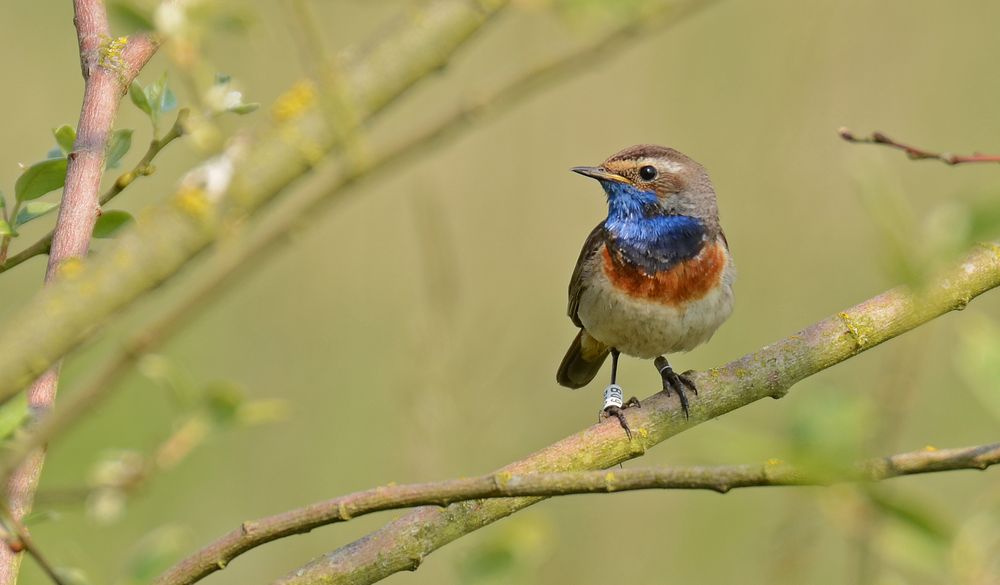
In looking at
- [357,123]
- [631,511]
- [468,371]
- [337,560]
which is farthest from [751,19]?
[357,123]

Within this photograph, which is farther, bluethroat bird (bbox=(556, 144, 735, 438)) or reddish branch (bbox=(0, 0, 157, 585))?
bluethroat bird (bbox=(556, 144, 735, 438))

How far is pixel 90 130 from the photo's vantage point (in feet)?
6.10

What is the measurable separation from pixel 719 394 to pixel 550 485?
1333mm

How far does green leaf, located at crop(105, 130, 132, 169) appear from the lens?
1.93 meters

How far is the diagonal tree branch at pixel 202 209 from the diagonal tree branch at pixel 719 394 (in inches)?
41.0

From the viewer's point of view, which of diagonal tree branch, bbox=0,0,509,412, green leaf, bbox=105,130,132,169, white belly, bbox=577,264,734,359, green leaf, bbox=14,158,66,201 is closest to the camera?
diagonal tree branch, bbox=0,0,509,412

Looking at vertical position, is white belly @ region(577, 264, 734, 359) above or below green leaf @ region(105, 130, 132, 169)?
above

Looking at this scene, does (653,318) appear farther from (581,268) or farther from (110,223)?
(110,223)

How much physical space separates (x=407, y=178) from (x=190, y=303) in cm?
651

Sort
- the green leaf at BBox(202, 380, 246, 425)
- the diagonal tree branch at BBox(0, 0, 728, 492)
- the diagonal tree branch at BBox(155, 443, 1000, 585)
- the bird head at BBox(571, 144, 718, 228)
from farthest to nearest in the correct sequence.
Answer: the bird head at BBox(571, 144, 718, 228)
the green leaf at BBox(202, 380, 246, 425)
the diagonal tree branch at BBox(155, 443, 1000, 585)
the diagonal tree branch at BBox(0, 0, 728, 492)

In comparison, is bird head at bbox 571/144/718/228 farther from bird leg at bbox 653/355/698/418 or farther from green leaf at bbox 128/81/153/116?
green leaf at bbox 128/81/153/116

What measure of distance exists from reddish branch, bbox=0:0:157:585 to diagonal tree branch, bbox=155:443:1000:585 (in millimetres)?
303

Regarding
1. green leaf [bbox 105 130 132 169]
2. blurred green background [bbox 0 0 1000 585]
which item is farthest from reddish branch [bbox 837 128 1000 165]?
blurred green background [bbox 0 0 1000 585]

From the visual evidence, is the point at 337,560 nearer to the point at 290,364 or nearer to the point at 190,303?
the point at 190,303
